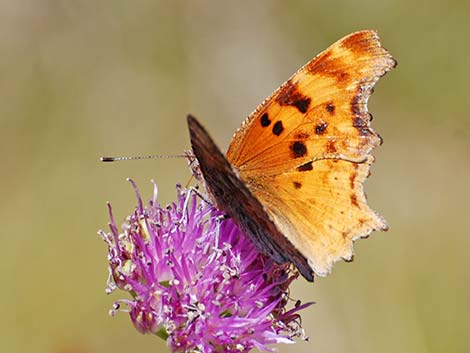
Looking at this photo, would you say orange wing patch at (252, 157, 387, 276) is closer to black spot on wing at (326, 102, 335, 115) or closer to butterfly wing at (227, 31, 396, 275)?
butterfly wing at (227, 31, 396, 275)

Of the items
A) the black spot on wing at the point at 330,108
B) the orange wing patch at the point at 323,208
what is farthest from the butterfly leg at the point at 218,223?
the black spot on wing at the point at 330,108

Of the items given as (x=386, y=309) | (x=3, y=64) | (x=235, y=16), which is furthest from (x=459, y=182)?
(x=3, y=64)

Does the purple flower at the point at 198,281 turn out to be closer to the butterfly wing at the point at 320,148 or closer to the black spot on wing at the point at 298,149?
the butterfly wing at the point at 320,148

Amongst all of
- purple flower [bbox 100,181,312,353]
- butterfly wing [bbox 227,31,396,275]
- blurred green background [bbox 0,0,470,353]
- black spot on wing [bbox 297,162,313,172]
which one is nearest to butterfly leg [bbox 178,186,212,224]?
purple flower [bbox 100,181,312,353]

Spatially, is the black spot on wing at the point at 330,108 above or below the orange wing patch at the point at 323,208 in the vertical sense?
above

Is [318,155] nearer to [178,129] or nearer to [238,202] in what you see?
[238,202]

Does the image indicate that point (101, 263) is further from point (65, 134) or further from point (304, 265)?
point (304, 265)

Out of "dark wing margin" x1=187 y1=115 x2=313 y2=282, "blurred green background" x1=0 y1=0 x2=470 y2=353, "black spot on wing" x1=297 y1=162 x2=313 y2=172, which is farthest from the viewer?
"blurred green background" x1=0 y1=0 x2=470 y2=353
